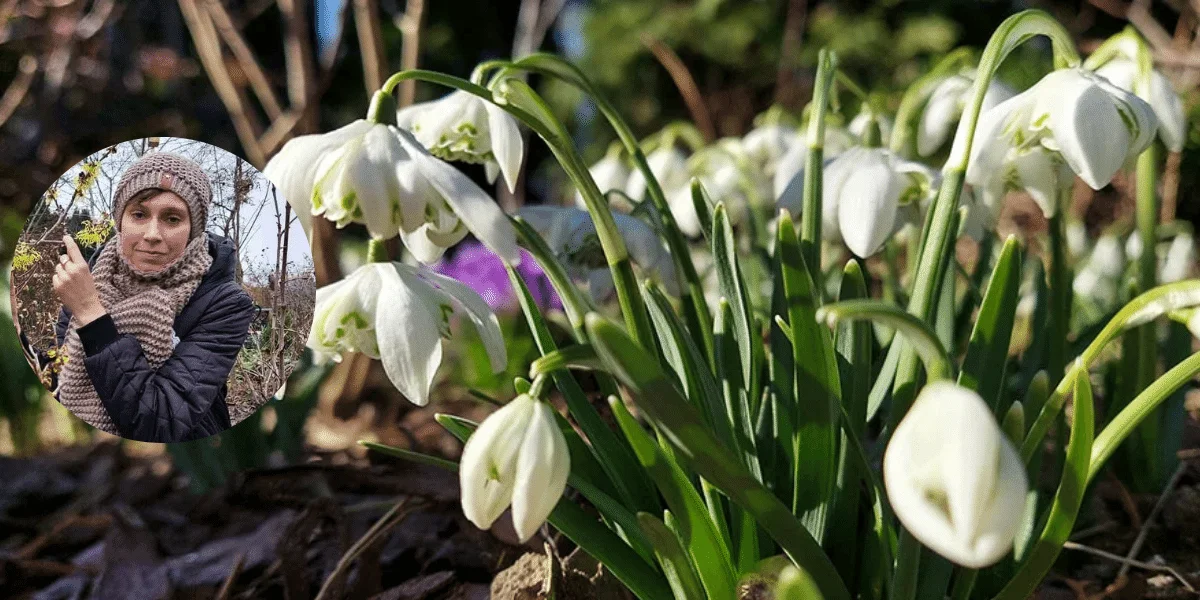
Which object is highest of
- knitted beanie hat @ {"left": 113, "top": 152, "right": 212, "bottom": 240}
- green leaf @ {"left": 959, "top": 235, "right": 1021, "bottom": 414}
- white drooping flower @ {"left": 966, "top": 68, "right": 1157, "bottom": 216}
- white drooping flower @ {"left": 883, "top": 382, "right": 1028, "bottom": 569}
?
knitted beanie hat @ {"left": 113, "top": 152, "right": 212, "bottom": 240}

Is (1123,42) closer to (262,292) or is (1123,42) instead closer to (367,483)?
(262,292)

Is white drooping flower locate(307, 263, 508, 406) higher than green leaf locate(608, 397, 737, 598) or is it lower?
higher

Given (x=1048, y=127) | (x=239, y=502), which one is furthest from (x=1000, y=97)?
(x=239, y=502)

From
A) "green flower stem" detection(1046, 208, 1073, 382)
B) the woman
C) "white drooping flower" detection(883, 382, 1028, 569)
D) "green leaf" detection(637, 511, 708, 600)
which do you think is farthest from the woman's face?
"green flower stem" detection(1046, 208, 1073, 382)

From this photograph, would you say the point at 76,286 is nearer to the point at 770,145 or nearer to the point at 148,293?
the point at 148,293

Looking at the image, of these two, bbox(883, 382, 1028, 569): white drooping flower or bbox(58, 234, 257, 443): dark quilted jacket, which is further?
bbox(58, 234, 257, 443): dark quilted jacket

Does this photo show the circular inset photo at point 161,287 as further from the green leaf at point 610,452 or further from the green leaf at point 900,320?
the green leaf at point 900,320

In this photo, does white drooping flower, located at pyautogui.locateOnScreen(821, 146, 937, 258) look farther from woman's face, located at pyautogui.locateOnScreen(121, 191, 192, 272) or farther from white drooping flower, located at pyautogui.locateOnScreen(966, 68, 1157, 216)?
woman's face, located at pyautogui.locateOnScreen(121, 191, 192, 272)

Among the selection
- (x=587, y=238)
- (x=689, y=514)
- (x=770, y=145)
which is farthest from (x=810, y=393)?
(x=770, y=145)

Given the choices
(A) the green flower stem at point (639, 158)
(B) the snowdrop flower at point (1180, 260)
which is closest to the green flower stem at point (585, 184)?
(A) the green flower stem at point (639, 158)
